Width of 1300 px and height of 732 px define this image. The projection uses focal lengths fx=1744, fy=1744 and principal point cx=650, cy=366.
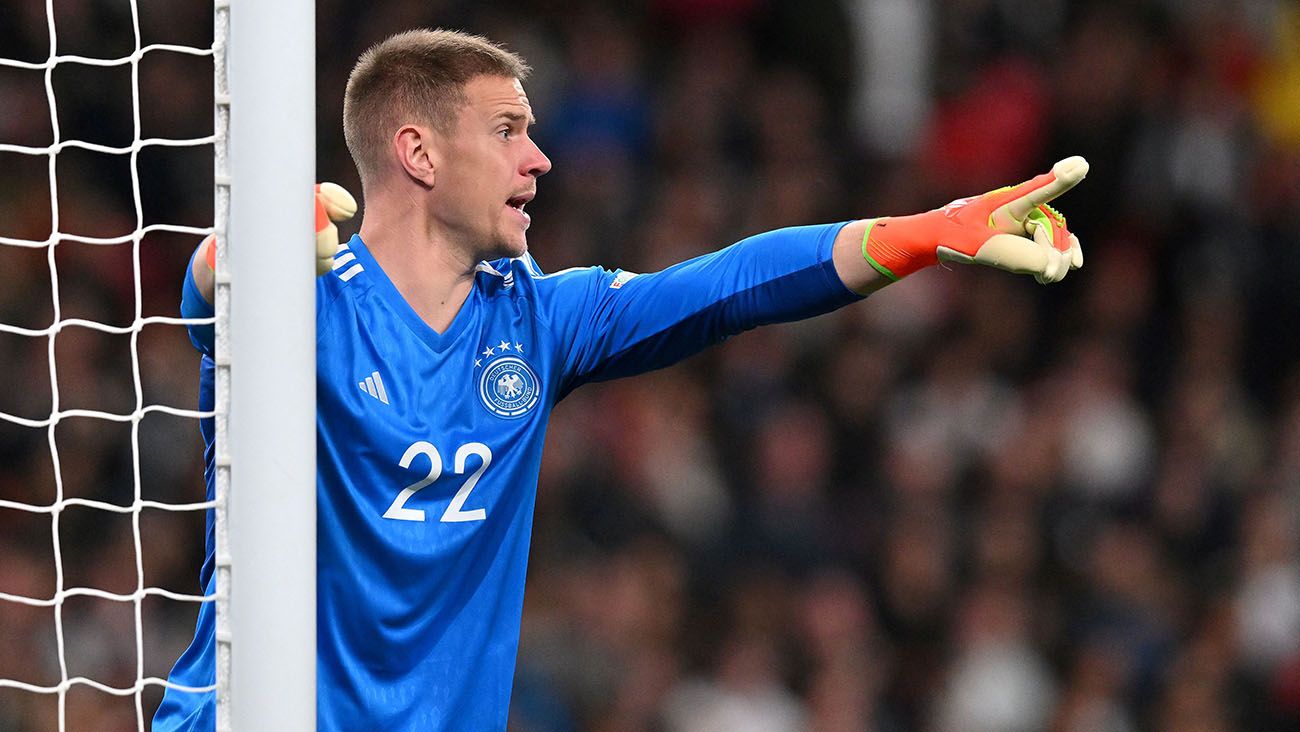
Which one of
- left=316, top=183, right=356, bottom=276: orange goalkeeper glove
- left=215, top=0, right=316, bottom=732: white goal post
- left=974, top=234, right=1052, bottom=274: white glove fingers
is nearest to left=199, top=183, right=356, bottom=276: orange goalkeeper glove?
left=316, top=183, right=356, bottom=276: orange goalkeeper glove

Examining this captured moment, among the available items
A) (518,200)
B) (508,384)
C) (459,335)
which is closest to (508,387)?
(508,384)

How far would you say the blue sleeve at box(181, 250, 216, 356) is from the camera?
3.15m

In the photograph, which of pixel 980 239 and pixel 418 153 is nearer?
pixel 980 239

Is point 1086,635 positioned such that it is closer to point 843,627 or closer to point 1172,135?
point 843,627

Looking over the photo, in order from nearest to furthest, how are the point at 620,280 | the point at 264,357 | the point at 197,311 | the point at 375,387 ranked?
the point at 264,357, the point at 197,311, the point at 375,387, the point at 620,280

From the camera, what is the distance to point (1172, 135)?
10.6 m

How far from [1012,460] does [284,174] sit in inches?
268

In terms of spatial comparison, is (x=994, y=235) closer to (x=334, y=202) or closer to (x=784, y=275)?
(x=784, y=275)

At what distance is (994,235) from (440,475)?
1.21 metres

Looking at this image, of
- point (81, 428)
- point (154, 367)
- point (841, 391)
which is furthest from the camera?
point (841, 391)

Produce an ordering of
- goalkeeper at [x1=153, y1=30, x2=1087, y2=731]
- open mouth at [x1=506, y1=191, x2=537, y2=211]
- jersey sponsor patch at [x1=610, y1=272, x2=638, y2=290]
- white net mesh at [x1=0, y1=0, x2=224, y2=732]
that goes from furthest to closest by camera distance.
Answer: white net mesh at [x1=0, y1=0, x2=224, y2=732]
jersey sponsor patch at [x1=610, y1=272, x2=638, y2=290]
open mouth at [x1=506, y1=191, x2=537, y2=211]
goalkeeper at [x1=153, y1=30, x2=1087, y2=731]

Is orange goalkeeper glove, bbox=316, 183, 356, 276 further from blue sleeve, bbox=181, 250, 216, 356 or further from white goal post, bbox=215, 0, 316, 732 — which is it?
blue sleeve, bbox=181, 250, 216, 356

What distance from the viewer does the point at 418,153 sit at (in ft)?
12.2

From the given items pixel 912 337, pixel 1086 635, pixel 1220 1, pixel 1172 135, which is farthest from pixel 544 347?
pixel 1220 1
